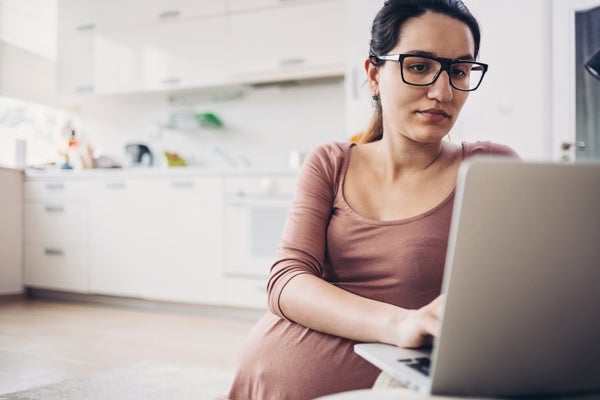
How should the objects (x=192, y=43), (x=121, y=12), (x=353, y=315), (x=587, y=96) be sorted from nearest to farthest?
(x=353, y=315)
(x=587, y=96)
(x=192, y=43)
(x=121, y=12)

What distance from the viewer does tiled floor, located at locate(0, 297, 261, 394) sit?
2207 mm

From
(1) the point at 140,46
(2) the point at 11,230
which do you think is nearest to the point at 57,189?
(2) the point at 11,230

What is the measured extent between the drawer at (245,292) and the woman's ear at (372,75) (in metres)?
2.21

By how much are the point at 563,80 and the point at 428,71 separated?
5.10ft

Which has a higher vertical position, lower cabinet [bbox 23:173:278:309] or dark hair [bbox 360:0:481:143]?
dark hair [bbox 360:0:481:143]

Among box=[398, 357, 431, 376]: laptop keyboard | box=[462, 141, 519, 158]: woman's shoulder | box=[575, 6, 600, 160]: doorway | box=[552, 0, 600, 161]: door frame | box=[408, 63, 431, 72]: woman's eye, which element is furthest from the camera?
box=[575, 6, 600, 160]: doorway

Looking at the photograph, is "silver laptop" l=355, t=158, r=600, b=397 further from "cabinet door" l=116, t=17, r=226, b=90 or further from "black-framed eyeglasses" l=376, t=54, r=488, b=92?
"cabinet door" l=116, t=17, r=226, b=90

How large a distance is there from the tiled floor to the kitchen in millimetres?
149

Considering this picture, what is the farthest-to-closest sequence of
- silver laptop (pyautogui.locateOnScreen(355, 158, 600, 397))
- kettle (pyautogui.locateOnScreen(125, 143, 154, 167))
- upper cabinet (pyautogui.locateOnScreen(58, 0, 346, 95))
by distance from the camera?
kettle (pyautogui.locateOnScreen(125, 143, 154, 167)) → upper cabinet (pyautogui.locateOnScreen(58, 0, 346, 95)) → silver laptop (pyautogui.locateOnScreen(355, 158, 600, 397))

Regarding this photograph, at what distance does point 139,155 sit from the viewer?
4.14m

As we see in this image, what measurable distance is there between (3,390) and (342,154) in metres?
1.52

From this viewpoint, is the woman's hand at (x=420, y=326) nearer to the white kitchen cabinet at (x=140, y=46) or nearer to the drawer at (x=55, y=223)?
the white kitchen cabinet at (x=140, y=46)

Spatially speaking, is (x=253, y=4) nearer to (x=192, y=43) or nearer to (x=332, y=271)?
(x=192, y=43)

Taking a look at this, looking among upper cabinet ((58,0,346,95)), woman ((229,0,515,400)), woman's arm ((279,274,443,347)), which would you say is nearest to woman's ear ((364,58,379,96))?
woman ((229,0,515,400))
